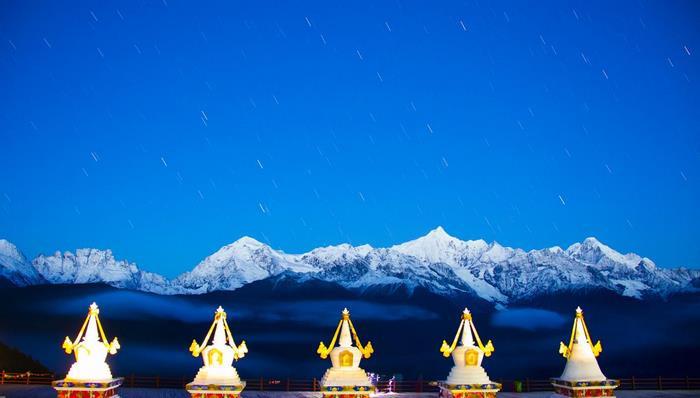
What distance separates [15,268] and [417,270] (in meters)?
45.6

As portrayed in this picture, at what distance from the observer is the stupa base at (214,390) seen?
709 inches

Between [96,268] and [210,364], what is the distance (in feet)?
173

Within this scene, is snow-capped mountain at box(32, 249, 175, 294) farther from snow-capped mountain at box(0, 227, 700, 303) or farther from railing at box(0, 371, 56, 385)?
railing at box(0, 371, 56, 385)

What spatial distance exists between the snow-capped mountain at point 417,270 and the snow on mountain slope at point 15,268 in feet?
1.22

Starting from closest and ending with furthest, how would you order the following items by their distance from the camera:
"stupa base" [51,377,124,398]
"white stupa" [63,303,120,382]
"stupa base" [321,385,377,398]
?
"stupa base" [51,377,124,398]
"white stupa" [63,303,120,382]
"stupa base" [321,385,377,398]

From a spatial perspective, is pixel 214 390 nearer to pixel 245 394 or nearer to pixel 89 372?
pixel 89 372

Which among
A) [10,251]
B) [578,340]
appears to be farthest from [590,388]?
[10,251]

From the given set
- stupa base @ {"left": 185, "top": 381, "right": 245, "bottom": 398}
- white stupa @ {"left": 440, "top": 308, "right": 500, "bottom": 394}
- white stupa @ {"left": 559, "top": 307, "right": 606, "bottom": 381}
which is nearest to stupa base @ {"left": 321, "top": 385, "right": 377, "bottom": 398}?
stupa base @ {"left": 185, "top": 381, "right": 245, "bottom": 398}

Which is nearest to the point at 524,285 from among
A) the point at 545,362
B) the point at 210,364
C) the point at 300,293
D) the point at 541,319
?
the point at 541,319

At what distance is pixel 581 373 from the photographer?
19719 millimetres

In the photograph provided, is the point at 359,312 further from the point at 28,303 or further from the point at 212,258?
the point at 28,303

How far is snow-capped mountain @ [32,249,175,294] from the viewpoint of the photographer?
65.1 m

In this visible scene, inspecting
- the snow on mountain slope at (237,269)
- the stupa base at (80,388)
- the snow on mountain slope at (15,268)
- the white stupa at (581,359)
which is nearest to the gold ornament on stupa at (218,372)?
the stupa base at (80,388)

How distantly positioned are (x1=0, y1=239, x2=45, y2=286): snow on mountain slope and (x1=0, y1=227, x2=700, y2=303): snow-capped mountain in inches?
14.6
